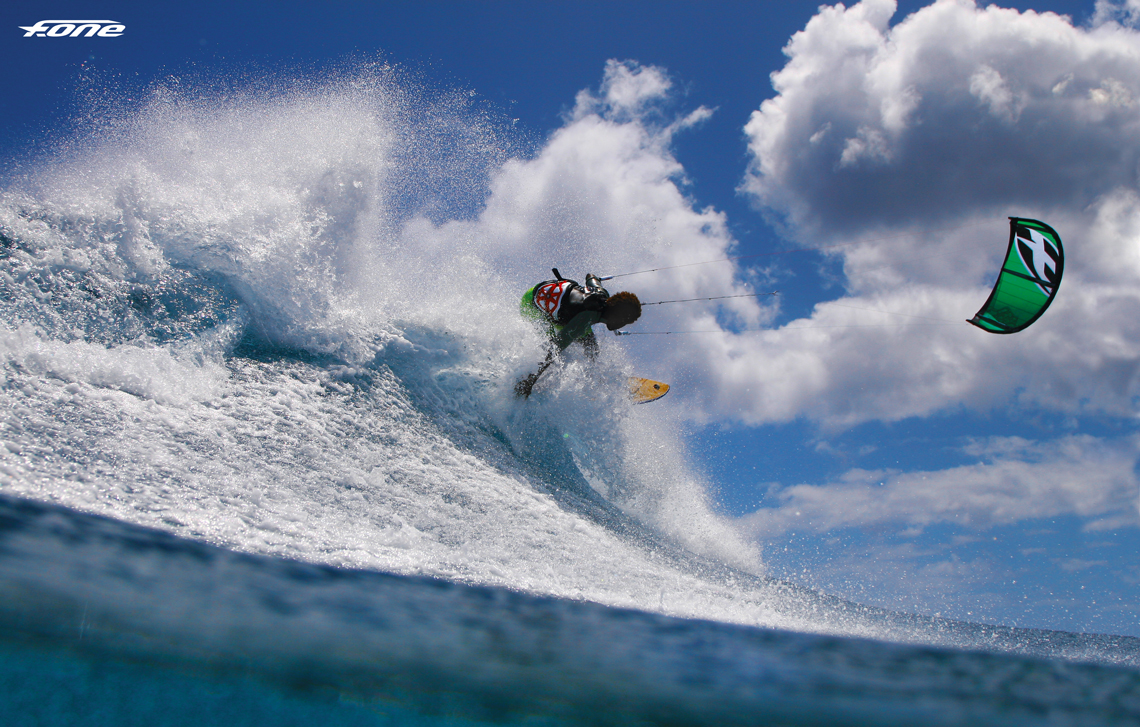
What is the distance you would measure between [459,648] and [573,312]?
580cm

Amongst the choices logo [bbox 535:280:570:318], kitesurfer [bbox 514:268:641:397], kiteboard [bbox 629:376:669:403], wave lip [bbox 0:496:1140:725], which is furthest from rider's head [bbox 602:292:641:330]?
wave lip [bbox 0:496:1140:725]

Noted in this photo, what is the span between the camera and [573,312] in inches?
384

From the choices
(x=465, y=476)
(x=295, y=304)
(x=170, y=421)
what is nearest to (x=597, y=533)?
(x=465, y=476)

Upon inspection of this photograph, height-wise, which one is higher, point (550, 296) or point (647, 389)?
point (550, 296)

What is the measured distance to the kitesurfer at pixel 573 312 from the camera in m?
9.48

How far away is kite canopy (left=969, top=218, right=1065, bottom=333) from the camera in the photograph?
28.9 ft

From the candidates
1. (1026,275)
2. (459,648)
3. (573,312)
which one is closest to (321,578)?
(459,648)

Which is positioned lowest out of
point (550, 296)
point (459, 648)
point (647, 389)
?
point (459, 648)

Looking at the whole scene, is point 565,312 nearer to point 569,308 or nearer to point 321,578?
point 569,308

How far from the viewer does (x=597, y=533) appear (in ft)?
22.9

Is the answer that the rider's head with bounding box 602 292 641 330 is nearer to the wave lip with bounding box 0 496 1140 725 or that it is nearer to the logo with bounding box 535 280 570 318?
the logo with bounding box 535 280 570 318

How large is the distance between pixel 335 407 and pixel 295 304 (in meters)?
2.37

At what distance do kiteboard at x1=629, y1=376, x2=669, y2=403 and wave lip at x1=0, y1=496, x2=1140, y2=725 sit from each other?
6961 mm

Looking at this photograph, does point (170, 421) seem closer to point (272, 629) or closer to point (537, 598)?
point (272, 629)
